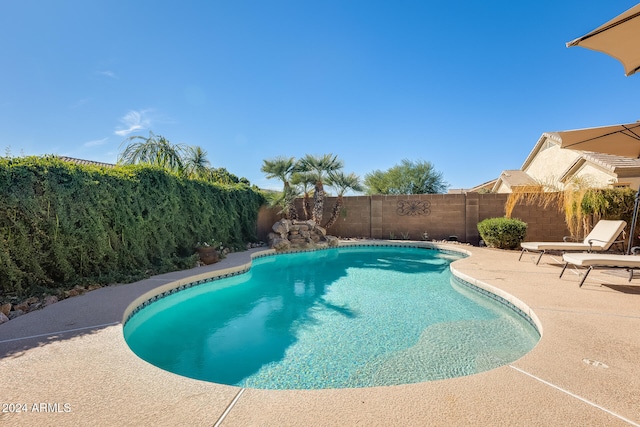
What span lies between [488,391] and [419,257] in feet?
30.6

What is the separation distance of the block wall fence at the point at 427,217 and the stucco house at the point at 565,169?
4.49 feet

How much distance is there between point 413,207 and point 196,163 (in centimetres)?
1015

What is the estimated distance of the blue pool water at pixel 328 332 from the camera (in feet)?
10.8

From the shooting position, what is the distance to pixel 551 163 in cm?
1797

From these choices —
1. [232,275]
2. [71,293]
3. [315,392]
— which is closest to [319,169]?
[232,275]

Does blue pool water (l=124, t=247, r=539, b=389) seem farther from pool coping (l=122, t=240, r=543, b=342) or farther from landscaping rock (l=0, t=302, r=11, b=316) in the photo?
landscaping rock (l=0, t=302, r=11, b=316)

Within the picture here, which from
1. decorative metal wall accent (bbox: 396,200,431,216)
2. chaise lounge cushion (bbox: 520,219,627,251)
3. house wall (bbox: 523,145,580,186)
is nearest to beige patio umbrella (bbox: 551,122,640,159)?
chaise lounge cushion (bbox: 520,219,627,251)

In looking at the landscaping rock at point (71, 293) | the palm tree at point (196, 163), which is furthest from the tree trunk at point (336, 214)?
the landscaping rock at point (71, 293)

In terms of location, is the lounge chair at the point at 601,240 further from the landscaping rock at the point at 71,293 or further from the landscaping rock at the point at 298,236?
the landscaping rock at the point at 71,293

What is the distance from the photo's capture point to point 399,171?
27.3m

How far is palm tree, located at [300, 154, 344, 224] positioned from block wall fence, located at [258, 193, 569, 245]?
1203mm

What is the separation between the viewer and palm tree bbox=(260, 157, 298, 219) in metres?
13.7

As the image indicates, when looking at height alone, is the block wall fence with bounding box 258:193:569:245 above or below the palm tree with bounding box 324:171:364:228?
below

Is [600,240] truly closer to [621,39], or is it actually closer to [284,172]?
[621,39]
